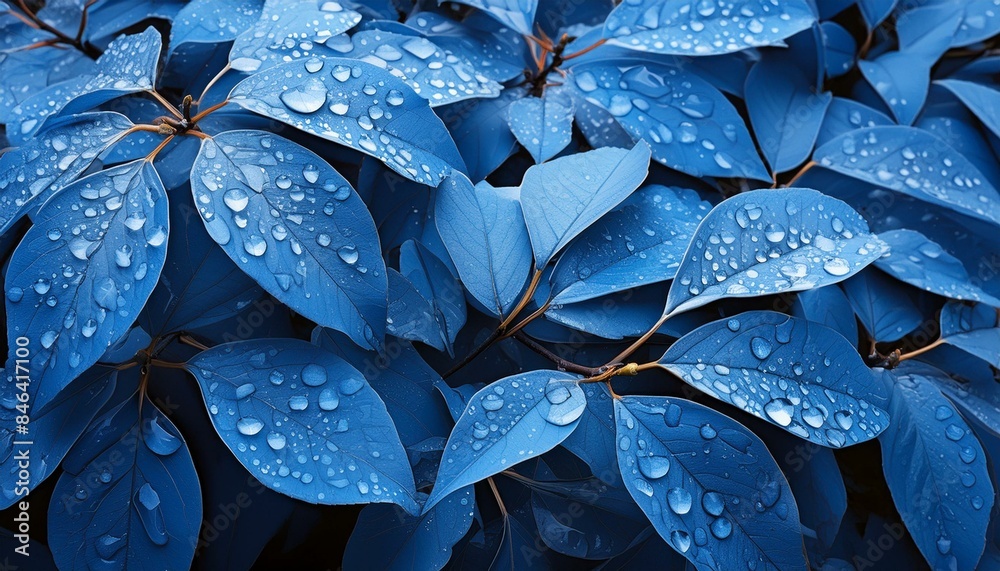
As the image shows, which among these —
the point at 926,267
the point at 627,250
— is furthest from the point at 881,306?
the point at 627,250

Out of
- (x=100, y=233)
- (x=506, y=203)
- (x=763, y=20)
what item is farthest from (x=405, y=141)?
(x=763, y=20)

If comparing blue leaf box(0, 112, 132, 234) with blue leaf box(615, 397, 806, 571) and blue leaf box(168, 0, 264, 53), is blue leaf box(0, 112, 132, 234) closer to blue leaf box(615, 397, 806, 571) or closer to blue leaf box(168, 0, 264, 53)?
blue leaf box(168, 0, 264, 53)

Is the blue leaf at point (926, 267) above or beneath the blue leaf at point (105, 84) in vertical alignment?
beneath

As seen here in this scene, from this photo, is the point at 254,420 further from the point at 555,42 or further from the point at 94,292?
the point at 555,42

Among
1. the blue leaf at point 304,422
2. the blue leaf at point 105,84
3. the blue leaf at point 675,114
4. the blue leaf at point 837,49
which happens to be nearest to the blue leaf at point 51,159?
the blue leaf at point 105,84

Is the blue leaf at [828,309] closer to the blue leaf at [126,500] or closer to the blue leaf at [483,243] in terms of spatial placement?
the blue leaf at [483,243]

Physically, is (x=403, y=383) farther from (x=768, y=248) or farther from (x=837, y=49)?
(x=837, y=49)
